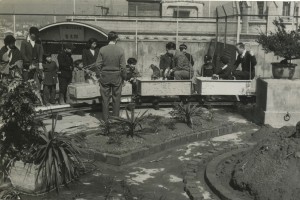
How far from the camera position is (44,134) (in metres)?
6.62

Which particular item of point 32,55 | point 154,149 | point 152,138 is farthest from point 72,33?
point 154,149

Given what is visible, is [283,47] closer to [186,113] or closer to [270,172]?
[186,113]

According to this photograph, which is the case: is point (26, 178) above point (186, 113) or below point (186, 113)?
below

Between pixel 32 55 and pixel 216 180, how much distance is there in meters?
7.39

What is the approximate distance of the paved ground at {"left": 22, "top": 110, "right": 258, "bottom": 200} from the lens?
243 inches

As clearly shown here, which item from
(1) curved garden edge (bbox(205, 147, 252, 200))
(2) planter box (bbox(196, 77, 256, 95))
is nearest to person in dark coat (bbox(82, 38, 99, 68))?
(2) planter box (bbox(196, 77, 256, 95))

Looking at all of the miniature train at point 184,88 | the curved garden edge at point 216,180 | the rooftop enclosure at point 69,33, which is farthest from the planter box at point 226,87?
the rooftop enclosure at point 69,33

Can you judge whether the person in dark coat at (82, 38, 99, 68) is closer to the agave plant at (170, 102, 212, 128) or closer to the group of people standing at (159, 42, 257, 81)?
the group of people standing at (159, 42, 257, 81)

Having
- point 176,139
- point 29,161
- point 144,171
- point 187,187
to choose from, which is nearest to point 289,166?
point 187,187

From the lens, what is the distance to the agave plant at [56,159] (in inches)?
245

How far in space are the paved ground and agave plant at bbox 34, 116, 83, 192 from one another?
168 millimetres

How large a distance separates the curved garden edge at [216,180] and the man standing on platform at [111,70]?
10.8 ft

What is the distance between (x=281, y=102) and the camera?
34.0ft

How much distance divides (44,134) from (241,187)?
301 centimetres
